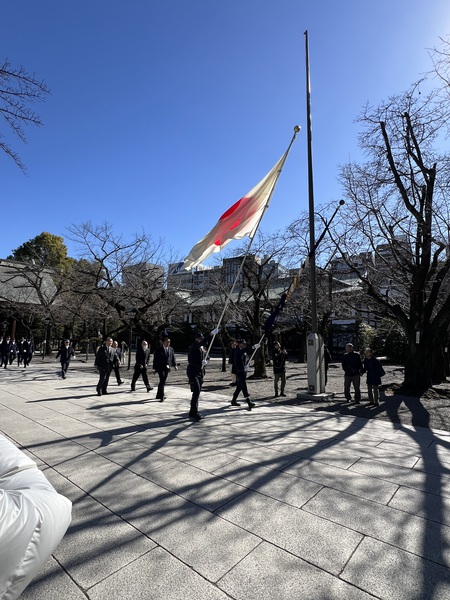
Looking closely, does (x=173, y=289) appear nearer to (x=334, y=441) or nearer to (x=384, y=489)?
(x=334, y=441)

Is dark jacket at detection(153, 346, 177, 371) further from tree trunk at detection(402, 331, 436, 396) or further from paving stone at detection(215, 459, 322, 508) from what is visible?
tree trunk at detection(402, 331, 436, 396)

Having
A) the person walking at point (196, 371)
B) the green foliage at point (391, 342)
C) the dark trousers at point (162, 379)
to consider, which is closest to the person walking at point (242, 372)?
the person walking at point (196, 371)

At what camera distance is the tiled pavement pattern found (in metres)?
2.72

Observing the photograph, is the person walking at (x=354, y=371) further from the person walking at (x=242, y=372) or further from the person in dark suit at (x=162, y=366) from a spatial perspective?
the person in dark suit at (x=162, y=366)

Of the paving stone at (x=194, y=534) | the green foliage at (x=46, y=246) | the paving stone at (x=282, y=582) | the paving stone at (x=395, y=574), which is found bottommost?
the paving stone at (x=194, y=534)

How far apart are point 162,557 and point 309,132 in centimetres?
1259

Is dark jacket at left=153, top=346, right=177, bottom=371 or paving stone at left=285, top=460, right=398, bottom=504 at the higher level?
dark jacket at left=153, top=346, right=177, bottom=371

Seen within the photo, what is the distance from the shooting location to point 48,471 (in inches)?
194

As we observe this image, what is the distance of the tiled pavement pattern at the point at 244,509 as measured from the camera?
8.94 ft

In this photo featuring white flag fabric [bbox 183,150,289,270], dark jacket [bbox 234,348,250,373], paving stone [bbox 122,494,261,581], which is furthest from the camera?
dark jacket [bbox 234,348,250,373]

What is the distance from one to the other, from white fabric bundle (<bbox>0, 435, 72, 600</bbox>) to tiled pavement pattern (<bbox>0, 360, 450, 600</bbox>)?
0.97 m

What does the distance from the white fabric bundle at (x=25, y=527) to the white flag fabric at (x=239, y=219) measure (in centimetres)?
731

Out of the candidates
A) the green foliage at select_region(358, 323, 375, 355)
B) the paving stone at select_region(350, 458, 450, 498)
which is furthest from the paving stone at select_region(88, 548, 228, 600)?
the green foliage at select_region(358, 323, 375, 355)

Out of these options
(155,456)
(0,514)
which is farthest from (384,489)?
(0,514)
